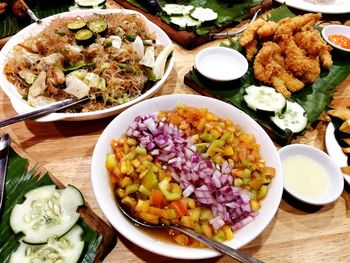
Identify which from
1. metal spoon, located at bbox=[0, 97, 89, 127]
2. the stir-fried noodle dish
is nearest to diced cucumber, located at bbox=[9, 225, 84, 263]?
metal spoon, located at bbox=[0, 97, 89, 127]

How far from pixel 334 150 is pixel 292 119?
38 cm

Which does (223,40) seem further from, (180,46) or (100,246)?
(100,246)

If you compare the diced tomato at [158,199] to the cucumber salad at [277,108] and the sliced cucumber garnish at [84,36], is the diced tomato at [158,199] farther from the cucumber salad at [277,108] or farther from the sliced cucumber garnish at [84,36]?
the sliced cucumber garnish at [84,36]

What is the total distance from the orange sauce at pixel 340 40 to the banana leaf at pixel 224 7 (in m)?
0.97

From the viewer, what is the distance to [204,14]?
369 cm

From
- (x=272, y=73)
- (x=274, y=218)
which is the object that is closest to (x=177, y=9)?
(x=272, y=73)

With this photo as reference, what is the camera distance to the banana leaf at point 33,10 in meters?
3.38

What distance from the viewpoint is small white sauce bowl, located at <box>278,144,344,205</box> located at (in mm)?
2066

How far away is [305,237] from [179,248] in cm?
81

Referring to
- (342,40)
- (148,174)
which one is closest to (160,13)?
(342,40)

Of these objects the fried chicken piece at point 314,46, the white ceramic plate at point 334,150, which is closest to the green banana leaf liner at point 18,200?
the white ceramic plate at point 334,150

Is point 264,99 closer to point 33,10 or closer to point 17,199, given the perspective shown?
point 17,199

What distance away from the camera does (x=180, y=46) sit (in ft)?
11.5

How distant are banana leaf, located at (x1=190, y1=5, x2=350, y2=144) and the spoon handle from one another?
114 centimetres
